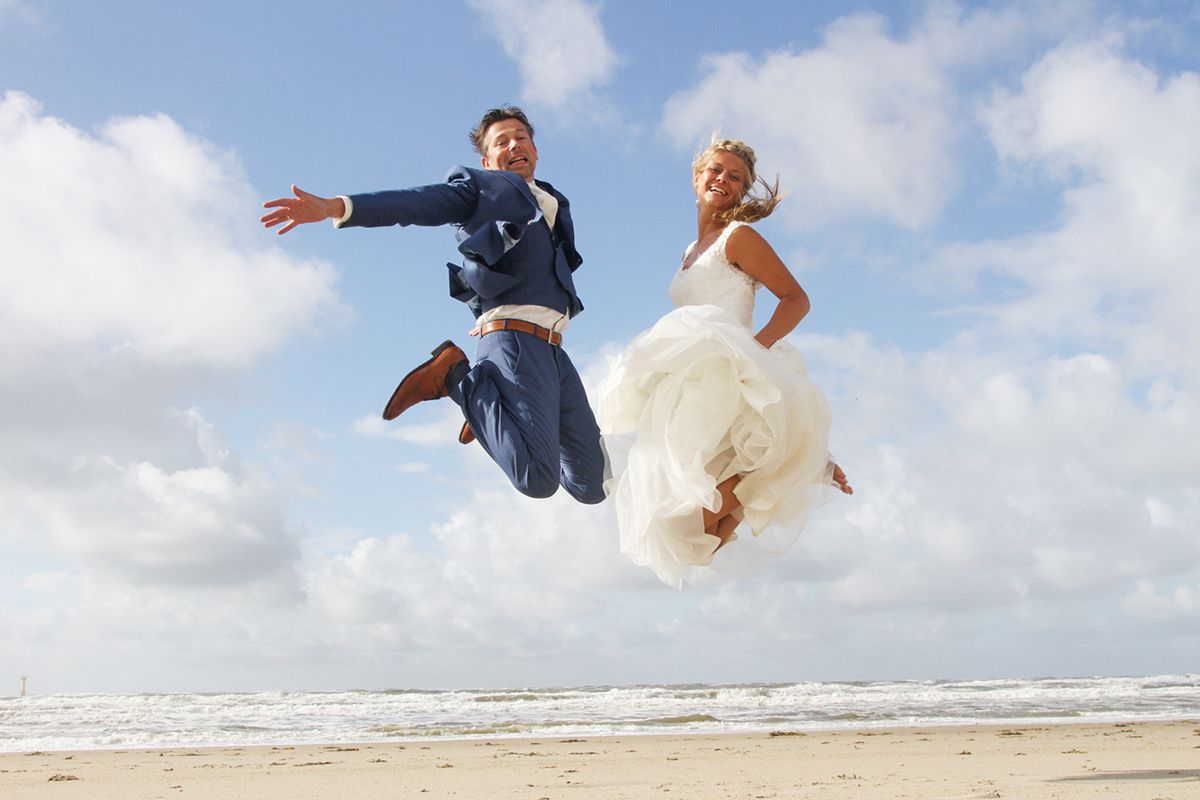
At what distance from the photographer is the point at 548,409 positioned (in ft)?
14.8

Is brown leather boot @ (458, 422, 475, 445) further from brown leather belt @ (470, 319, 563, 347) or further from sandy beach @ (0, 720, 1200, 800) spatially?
sandy beach @ (0, 720, 1200, 800)

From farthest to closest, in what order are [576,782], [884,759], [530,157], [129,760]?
[129,760]
[884,759]
[576,782]
[530,157]

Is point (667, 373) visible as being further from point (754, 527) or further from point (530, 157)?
point (530, 157)

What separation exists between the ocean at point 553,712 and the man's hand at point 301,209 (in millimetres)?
8576

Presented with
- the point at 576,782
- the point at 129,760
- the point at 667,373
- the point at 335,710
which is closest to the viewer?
the point at 667,373

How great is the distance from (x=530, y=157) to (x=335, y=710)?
13.8m

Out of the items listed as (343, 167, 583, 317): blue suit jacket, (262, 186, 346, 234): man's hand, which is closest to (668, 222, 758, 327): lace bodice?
(343, 167, 583, 317): blue suit jacket

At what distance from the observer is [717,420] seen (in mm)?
4059

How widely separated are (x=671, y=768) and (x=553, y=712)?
7638 mm

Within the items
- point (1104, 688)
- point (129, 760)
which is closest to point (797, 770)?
point (129, 760)

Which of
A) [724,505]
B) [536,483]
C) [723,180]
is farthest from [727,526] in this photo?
[723,180]

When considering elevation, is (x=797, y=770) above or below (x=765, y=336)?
below

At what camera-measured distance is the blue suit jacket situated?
4168mm

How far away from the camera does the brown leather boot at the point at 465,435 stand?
4852 millimetres
